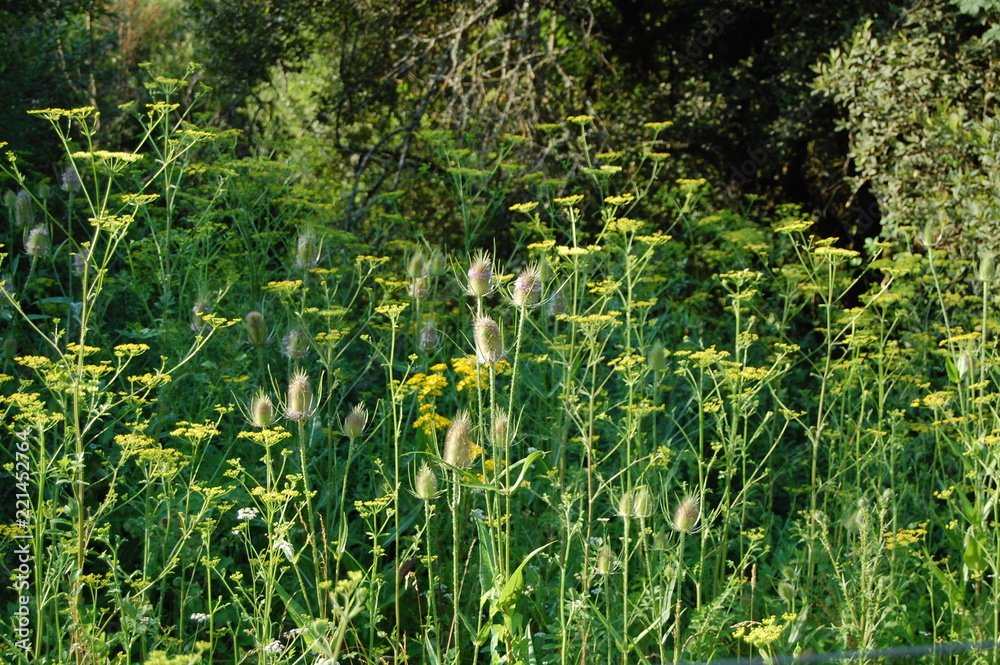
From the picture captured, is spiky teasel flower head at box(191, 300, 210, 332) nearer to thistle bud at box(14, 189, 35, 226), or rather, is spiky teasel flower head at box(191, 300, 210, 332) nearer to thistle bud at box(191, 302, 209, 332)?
thistle bud at box(191, 302, 209, 332)

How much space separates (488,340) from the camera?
2.24 meters

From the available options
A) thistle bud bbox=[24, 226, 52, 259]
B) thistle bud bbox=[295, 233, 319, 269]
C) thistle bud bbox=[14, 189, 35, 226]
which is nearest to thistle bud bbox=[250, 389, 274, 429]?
thistle bud bbox=[295, 233, 319, 269]

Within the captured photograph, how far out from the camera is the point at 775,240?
664 centimetres

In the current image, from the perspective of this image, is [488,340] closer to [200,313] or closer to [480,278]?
[480,278]

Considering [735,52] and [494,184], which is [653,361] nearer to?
[494,184]

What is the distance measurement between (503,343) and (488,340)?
1.59 feet

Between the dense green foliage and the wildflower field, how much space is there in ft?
0.08

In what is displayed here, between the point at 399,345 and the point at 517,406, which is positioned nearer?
the point at 517,406

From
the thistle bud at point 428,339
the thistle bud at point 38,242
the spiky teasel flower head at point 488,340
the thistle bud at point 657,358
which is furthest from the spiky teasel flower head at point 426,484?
the thistle bud at point 38,242

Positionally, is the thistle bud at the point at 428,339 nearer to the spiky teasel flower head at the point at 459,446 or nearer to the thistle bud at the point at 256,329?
the thistle bud at the point at 256,329

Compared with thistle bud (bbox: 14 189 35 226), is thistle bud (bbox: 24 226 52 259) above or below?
below

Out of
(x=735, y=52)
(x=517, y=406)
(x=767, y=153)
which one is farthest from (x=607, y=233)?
(x=735, y=52)

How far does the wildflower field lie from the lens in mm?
2348

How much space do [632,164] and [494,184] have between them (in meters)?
1.08
